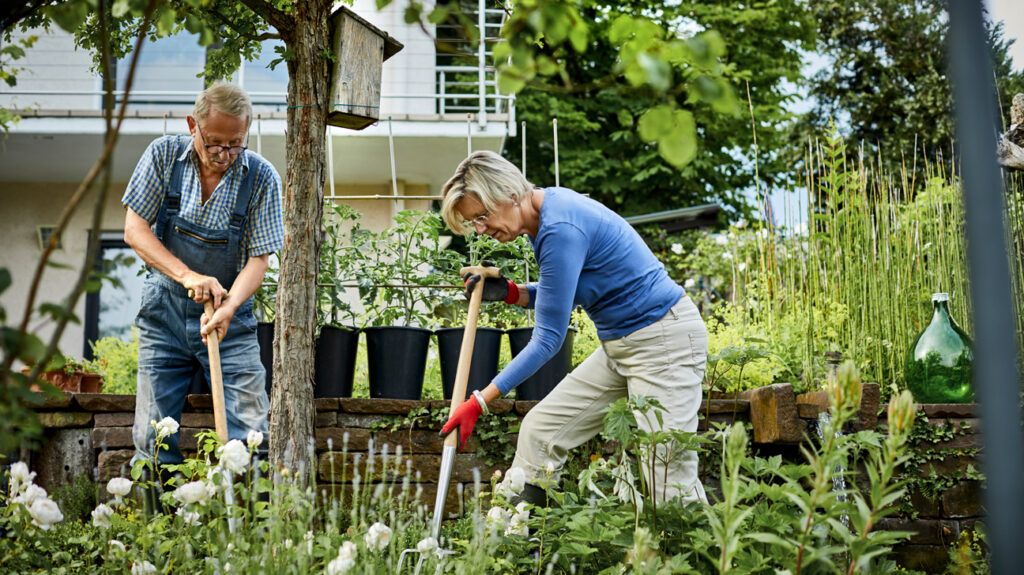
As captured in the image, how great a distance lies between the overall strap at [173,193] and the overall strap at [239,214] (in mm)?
175

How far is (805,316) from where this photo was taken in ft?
13.8

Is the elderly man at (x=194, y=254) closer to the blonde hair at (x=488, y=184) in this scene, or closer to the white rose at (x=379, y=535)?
the blonde hair at (x=488, y=184)

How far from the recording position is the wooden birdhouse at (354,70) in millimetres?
3297

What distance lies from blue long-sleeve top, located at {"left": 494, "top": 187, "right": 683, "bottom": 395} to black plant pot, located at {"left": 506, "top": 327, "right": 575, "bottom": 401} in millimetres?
1017

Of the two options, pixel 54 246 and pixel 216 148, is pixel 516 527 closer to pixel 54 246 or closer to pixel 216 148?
pixel 54 246

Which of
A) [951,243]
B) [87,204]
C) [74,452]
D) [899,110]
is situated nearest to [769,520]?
[951,243]

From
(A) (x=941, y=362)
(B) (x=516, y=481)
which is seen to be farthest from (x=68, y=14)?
(A) (x=941, y=362)

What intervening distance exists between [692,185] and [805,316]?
837 cm

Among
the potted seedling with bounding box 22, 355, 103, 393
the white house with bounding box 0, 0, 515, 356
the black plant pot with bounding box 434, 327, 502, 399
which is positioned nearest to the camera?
the black plant pot with bounding box 434, 327, 502, 399

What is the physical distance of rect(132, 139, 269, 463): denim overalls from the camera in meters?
3.04

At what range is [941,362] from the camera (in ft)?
12.2

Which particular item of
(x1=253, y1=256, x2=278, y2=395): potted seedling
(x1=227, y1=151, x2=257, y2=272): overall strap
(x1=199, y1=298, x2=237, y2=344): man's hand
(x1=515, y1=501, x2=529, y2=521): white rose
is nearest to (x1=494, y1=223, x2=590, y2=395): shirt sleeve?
(x1=515, y1=501, x2=529, y2=521): white rose

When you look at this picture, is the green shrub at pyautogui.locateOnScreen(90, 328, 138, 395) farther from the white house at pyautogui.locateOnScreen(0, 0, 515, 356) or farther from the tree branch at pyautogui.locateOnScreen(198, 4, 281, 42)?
the white house at pyautogui.locateOnScreen(0, 0, 515, 356)

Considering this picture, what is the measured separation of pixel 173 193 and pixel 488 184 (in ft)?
3.55
